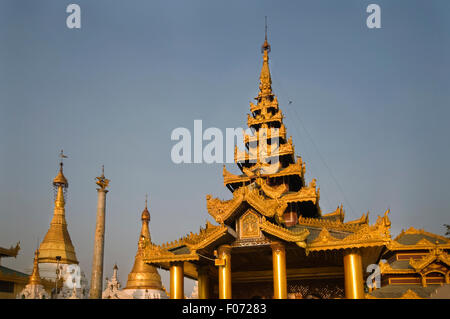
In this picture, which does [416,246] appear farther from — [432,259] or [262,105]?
[262,105]

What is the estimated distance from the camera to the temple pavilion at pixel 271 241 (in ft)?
72.9

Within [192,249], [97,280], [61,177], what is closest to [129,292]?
[61,177]

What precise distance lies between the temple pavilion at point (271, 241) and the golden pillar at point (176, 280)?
5 cm

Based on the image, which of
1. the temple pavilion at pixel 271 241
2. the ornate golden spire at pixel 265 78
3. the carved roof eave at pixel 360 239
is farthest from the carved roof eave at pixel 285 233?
the ornate golden spire at pixel 265 78

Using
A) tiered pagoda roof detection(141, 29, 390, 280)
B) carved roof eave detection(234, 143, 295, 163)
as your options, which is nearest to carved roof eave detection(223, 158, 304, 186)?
tiered pagoda roof detection(141, 29, 390, 280)

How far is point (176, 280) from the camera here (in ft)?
80.9

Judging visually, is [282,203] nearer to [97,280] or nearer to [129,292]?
[97,280]

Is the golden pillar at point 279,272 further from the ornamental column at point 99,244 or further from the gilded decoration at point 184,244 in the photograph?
the ornamental column at point 99,244

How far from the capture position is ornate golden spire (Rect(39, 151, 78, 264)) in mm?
56312

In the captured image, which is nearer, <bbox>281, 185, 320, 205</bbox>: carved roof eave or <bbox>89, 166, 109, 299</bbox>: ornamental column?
<bbox>281, 185, 320, 205</bbox>: carved roof eave

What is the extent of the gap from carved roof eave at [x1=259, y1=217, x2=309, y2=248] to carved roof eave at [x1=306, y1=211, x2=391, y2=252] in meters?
0.86

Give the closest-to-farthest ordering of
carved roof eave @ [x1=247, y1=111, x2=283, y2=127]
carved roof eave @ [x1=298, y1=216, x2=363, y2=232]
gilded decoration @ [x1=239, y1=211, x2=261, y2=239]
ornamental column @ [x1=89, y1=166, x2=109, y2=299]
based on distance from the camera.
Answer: gilded decoration @ [x1=239, y1=211, x2=261, y2=239] < carved roof eave @ [x1=298, y1=216, x2=363, y2=232] < ornamental column @ [x1=89, y1=166, x2=109, y2=299] < carved roof eave @ [x1=247, y1=111, x2=283, y2=127]

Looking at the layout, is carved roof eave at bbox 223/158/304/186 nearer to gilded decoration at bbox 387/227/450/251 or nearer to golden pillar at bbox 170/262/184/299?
gilded decoration at bbox 387/227/450/251

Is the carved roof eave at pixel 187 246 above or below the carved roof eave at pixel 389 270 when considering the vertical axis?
above
